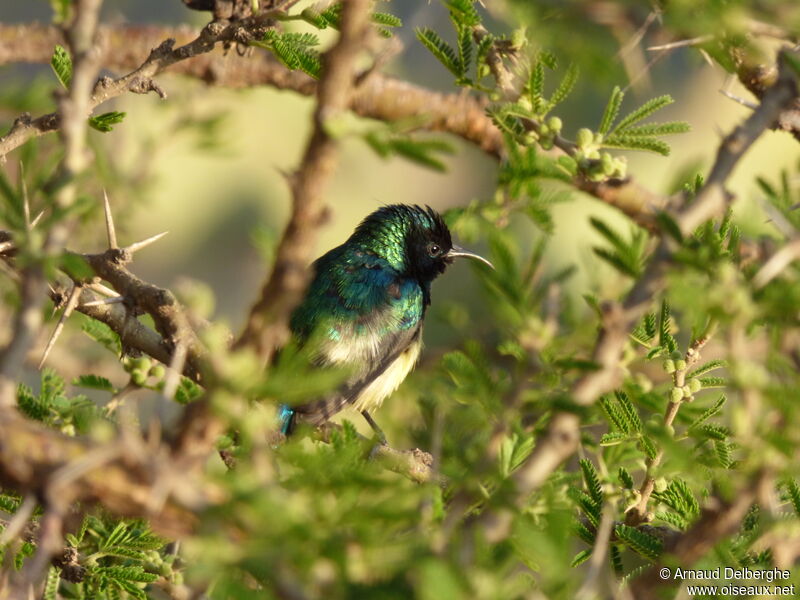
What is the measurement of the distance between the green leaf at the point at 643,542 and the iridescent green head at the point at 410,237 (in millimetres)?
4184

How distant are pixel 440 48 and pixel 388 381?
337cm

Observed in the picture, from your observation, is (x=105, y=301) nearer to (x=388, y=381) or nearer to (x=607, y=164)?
(x=607, y=164)

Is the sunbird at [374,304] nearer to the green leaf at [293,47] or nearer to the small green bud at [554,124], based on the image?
the green leaf at [293,47]

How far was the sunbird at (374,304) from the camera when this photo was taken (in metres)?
6.02

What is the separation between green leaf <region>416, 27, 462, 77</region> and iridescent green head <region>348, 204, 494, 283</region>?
11.2 ft

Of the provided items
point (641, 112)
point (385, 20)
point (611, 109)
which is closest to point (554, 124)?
point (611, 109)

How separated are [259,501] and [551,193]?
169 cm

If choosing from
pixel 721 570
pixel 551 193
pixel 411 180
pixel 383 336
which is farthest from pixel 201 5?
pixel 411 180

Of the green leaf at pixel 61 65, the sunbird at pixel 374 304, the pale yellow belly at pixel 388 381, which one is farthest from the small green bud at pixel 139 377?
the pale yellow belly at pixel 388 381

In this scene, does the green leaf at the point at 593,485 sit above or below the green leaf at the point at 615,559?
above

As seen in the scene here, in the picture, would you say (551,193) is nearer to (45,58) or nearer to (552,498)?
(552,498)

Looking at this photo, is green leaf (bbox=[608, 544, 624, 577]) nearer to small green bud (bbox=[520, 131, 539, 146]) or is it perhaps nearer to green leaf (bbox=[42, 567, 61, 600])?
small green bud (bbox=[520, 131, 539, 146])

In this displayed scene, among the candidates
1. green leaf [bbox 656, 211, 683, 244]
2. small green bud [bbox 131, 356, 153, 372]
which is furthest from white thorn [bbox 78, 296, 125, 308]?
green leaf [bbox 656, 211, 683, 244]

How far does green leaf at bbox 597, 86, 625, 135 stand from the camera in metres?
3.32
